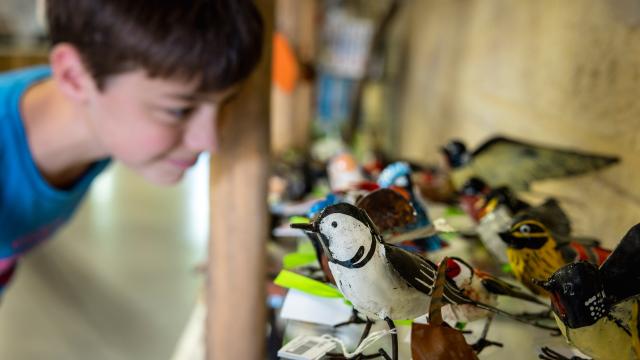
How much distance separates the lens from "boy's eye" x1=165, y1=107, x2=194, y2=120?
2.32 feet

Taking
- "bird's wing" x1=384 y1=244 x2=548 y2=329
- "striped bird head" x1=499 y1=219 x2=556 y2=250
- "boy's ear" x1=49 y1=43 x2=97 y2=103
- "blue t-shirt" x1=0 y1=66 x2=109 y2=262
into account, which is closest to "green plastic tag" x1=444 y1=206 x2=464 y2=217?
"striped bird head" x1=499 y1=219 x2=556 y2=250

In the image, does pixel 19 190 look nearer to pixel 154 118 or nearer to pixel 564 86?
pixel 154 118

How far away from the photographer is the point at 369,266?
14.9 inches

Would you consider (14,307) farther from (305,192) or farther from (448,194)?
(448,194)

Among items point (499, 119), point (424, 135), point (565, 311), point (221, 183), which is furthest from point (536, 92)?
point (424, 135)

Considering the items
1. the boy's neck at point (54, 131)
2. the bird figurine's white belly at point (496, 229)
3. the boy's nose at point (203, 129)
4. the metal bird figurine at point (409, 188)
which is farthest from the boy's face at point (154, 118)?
the bird figurine's white belly at point (496, 229)

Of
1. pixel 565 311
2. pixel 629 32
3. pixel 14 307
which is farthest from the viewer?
pixel 14 307

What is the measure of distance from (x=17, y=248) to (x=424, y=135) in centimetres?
156

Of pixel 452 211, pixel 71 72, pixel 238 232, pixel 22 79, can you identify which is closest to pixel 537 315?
pixel 452 211

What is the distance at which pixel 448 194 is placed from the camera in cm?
82

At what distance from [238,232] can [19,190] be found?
410 mm

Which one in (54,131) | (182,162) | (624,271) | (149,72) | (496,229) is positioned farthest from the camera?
(54,131)

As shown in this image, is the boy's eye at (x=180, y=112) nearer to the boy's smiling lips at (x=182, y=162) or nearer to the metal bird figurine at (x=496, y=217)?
the boy's smiling lips at (x=182, y=162)

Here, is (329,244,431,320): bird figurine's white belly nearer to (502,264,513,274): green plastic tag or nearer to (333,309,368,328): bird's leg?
(333,309,368,328): bird's leg
